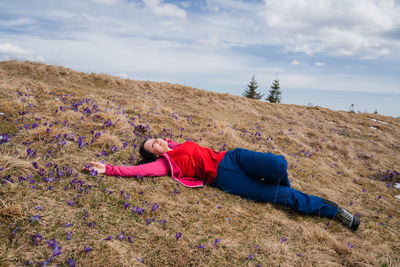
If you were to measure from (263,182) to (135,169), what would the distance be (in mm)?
2592

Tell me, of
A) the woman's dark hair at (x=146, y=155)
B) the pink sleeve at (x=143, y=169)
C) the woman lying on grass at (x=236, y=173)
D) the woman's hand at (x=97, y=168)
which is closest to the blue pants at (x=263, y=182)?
the woman lying on grass at (x=236, y=173)

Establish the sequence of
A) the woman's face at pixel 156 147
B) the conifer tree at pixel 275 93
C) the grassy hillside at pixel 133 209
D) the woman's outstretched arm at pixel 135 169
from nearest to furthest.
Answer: the grassy hillside at pixel 133 209 < the woman's outstretched arm at pixel 135 169 < the woman's face at pixel 156 147 < the conifer tree at pixel 275 93

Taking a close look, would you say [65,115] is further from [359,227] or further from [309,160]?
[309,160]

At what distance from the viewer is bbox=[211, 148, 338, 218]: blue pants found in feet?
13.9

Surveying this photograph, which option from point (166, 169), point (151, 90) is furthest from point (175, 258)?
point (151, 90)

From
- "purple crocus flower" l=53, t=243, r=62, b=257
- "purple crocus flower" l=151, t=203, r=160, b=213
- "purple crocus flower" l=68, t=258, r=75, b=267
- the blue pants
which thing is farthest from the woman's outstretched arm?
"purple crocus flower" l=68, t=258, r=75, b=267

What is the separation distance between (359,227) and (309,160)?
3.95 meters

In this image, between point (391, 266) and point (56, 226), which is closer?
point (56, 226)

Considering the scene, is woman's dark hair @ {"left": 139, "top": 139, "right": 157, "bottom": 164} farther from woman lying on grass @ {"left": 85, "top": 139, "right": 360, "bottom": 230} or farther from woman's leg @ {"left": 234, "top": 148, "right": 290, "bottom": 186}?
woman's leg @ {"left": 234, "top": 148, "right": 290, "bottom": 186}

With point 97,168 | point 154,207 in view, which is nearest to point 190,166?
point 154,207

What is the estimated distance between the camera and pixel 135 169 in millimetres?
4391

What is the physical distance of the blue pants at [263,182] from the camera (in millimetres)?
4227

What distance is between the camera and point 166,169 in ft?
15.4

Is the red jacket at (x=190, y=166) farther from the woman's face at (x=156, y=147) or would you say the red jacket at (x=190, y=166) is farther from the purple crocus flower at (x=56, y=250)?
the purple crocus flower at (x=56, y=250)
